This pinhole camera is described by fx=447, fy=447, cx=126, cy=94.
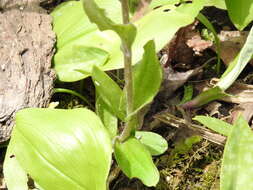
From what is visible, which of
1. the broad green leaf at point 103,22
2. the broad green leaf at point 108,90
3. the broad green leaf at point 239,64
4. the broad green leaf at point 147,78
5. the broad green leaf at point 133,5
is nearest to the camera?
the broad green leaf at point 103,22

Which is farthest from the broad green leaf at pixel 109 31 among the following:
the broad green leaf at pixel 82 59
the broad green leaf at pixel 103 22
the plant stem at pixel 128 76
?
the broad green leaf at pixel 103 22

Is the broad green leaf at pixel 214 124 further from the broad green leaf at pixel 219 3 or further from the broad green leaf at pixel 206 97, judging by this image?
the broad green leaf at pixel 219 3

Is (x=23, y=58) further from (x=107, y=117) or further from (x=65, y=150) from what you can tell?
(x=65, y=150)

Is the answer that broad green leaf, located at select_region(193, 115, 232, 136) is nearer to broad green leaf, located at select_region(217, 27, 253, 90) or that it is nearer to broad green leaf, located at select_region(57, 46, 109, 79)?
broad green leaf, located at select_region(217, 27, 253, 90)

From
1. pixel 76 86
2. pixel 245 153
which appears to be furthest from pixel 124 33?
pixel 76 86

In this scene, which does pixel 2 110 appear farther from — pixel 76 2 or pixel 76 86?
pixel 76 2

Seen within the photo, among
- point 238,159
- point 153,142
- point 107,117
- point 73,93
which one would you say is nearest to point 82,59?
point 73,93

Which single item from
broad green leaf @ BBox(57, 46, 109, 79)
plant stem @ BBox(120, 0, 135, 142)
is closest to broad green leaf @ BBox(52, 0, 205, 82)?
broad green leaf @ BBox(57, 46, 109, 79)
